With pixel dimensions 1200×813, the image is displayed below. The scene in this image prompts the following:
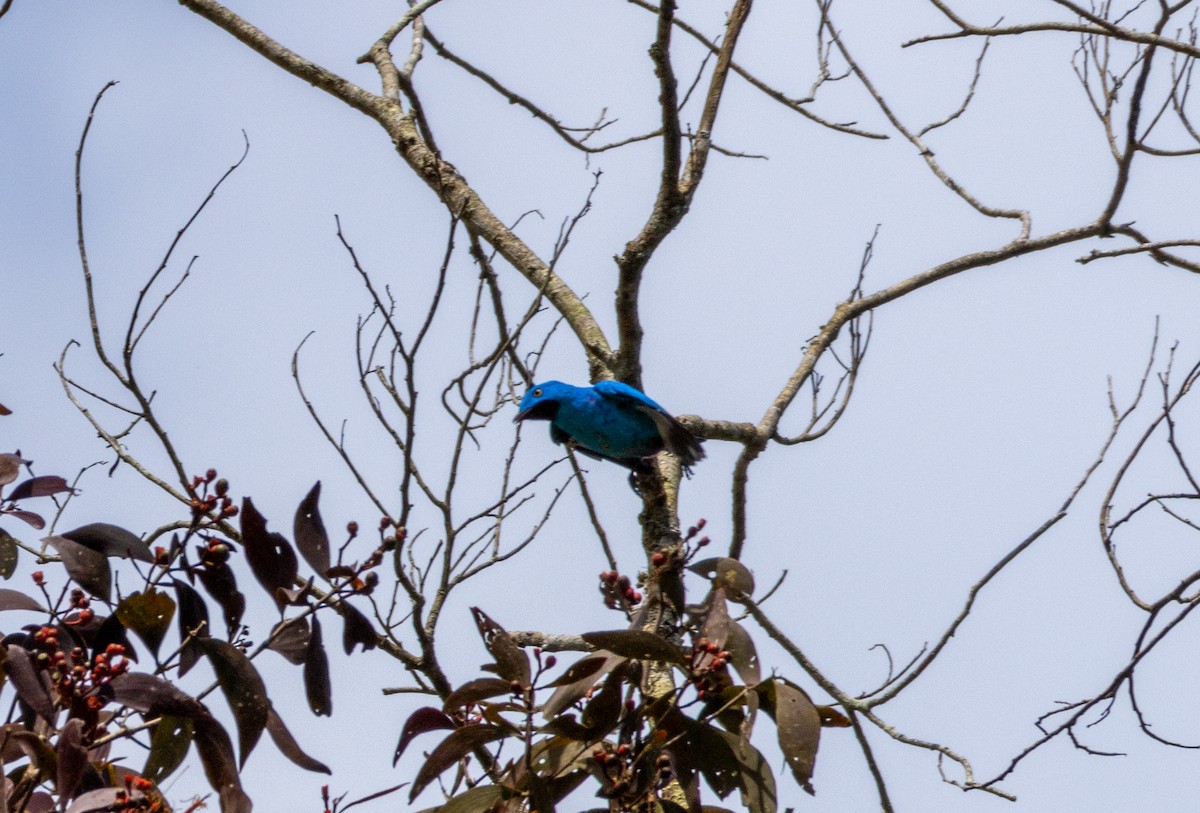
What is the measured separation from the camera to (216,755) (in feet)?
7.08

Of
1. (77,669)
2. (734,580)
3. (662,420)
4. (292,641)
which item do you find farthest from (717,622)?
(662,420)

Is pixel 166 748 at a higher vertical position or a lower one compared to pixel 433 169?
lower

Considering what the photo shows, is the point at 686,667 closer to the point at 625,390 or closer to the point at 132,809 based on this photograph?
the point at 132,809

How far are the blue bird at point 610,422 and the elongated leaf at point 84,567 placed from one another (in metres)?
2.51

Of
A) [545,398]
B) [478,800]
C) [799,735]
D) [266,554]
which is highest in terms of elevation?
[545,398]

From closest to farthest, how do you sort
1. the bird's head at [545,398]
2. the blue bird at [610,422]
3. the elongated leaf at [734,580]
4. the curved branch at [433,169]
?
the elongated leaf at [734,580], the curved branch at [433,169], the blue bird at [610,422], the bird's head at [545,398]

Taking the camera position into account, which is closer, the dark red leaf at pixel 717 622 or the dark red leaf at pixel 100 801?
the dark red leaf at pixel 100 801

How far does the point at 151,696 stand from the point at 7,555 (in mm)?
607

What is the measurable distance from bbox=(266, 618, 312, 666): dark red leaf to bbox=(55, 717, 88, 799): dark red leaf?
1.58 feet

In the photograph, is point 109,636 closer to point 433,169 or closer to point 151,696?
point 151,696

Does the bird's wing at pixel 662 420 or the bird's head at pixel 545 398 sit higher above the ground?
the bird's head at pixel 545 398

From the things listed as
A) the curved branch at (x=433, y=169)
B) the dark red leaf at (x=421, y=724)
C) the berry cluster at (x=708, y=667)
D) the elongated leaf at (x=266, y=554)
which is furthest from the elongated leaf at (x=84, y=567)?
the curved branch at (x=433, y=169)

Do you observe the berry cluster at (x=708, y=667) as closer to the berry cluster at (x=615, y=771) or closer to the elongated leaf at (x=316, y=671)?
the berry cluster at (x=615, y=771)

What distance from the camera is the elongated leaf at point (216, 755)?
2.12m
